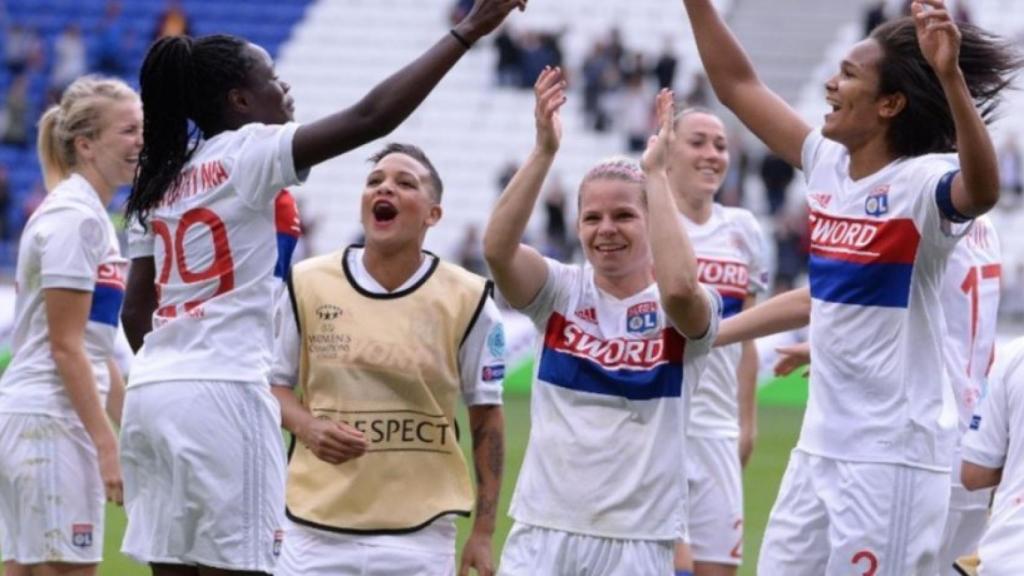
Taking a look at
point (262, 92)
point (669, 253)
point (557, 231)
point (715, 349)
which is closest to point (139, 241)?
point (262, 92)

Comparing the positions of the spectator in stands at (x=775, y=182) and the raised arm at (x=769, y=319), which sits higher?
the spectator in stands at (x=775, y=182)

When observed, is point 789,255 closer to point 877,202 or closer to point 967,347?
point 967,347

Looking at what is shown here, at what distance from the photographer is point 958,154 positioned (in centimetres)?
558

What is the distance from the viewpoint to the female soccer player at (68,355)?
7.06 m

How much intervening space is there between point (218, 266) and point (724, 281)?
389cm

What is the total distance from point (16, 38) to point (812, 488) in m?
26.0

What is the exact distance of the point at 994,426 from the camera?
553 cm

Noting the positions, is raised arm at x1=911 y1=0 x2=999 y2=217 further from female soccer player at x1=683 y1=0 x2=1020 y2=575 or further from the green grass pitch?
the green grass pitch

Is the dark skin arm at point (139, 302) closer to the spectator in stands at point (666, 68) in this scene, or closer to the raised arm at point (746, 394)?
the raised arm at point (746, 394)

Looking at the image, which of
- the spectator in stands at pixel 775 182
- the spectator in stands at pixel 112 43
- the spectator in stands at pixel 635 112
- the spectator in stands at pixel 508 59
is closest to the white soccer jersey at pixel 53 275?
the spectator in stands at pixel 775 182

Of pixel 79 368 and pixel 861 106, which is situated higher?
pixel 861 106

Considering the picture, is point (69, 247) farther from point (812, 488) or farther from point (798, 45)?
point (798, 45)

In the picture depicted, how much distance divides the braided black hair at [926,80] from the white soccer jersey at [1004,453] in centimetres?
73

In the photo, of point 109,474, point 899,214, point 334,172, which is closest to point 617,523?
point 899,214
